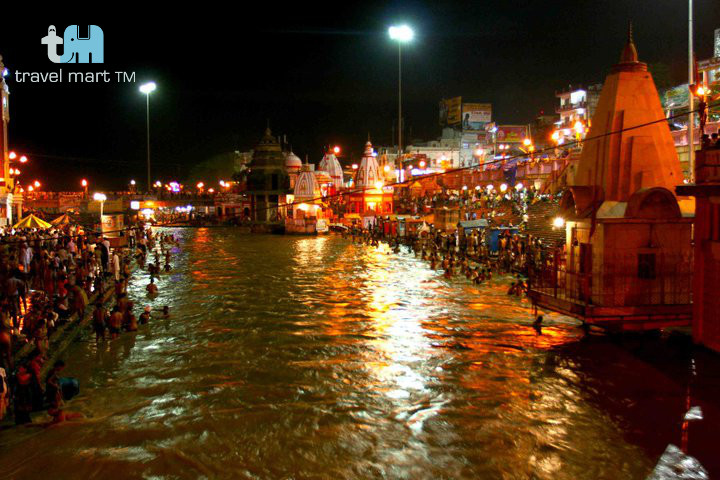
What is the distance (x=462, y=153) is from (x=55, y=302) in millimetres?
73691

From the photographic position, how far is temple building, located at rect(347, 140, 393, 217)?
174ft

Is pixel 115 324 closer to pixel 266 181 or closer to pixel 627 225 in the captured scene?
pixel 627 225

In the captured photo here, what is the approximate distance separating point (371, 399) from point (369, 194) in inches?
1715

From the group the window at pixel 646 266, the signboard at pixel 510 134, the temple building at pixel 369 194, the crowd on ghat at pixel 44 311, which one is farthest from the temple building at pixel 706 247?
the signboard at pixel 510 134

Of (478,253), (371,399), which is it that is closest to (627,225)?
(371,399)

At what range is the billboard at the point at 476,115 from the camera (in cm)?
8800

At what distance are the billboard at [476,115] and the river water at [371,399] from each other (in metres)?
75.0

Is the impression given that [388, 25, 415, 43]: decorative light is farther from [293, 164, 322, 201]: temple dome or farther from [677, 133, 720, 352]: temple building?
[677, 133, 720, 352]: temple building

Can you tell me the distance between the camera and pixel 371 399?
9.92 m

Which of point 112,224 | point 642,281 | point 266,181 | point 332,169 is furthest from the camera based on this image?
point 332,169

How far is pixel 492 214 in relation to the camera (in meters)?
39.2

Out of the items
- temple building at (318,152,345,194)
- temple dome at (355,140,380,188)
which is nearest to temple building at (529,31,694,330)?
temple dome at (355,140,380,188)

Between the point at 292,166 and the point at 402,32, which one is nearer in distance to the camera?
the point at 402,32

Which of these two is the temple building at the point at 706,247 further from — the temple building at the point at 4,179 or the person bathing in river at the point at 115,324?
the temple building at the point at 4,179
